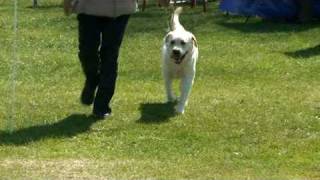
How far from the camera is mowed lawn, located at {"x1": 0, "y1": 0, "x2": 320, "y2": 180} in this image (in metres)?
6.33

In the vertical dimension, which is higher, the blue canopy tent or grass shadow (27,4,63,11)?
the blue canopy tent

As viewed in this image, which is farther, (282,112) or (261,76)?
(261,76)

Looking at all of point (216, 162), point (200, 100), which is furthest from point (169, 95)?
point (216, 162)

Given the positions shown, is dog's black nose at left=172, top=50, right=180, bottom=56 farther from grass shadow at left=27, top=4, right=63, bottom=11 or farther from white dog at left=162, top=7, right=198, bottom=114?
grass shadow at left=27, top=4, right=63, bottom=11

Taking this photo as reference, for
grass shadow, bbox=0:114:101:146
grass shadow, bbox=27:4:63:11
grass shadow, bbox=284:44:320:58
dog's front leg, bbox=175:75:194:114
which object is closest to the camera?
grass shadow, bbox=0:114:101:146

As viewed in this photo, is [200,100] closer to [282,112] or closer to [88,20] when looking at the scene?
[282,112]

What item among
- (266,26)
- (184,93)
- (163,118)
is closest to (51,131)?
(163,118)

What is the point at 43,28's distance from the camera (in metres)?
16.9

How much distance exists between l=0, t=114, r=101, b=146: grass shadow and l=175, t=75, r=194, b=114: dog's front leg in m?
1.07

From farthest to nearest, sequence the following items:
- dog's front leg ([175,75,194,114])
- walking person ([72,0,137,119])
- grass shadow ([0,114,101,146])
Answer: dog's front leg ([175,75,194,114]) → walking person ([72,0,137,119]) → grass shadow ([0,114,101,146])

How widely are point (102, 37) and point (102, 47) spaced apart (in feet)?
0.34

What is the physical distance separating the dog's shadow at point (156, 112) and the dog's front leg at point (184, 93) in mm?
86

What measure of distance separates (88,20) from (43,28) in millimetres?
9391

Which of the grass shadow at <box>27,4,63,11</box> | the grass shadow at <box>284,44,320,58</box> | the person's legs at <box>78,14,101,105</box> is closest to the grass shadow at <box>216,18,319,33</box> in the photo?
the grass shadow at <box>284,44,320,58</box>
